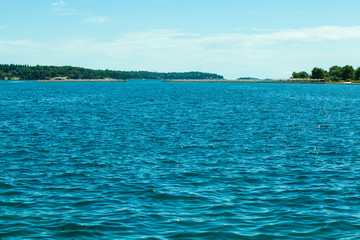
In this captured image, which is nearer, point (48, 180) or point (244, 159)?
point (48, 180)

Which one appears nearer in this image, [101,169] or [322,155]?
[101,169]

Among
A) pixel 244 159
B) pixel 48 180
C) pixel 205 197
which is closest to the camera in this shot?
pixel 205 197

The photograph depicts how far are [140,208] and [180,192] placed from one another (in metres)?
3.53

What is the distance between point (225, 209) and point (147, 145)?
20.4 m

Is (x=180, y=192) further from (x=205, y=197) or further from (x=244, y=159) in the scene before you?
(x=244, y=159)

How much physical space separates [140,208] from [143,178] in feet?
19.1

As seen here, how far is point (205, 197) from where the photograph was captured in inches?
859

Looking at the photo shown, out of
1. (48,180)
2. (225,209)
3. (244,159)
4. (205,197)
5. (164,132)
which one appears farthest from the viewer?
(164,132)

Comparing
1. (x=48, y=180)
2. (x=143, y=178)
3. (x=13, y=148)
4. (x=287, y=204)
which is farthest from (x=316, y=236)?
(x=13, y=148)

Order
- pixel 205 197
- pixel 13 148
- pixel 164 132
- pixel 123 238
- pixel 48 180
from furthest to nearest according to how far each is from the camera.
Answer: pixel 164 132
pixel 13 148
pixel 48 180
pixel 205 197
pixel 123 238

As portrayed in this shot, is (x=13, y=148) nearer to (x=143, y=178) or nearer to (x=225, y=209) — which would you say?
(x=143, y=178)

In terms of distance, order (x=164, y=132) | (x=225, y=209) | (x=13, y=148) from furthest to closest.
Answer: (x=164, y=132), (x=13, y=148), (x=225, y=209)

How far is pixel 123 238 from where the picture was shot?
16.2 metres

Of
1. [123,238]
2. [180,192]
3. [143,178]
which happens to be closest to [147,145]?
[143,178]
